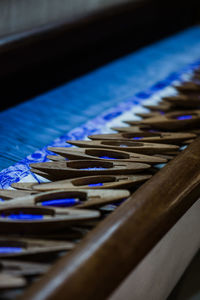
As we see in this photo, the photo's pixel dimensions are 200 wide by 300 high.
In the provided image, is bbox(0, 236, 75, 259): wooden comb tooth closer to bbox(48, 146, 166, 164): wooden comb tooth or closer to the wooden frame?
bbox(48, 146, 166, 164): wooden comb tooth

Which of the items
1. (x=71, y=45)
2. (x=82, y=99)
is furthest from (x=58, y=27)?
(x=82, y=99)

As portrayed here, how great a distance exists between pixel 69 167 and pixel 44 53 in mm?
897

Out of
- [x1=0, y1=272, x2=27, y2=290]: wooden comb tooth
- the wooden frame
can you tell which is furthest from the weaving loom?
the wooden frame

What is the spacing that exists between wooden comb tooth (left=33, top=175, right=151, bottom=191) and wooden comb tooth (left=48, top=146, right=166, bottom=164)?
69 mm

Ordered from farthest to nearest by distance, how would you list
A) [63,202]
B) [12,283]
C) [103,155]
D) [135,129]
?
[135,129] → [103,155] → [63,202] → [12,283]

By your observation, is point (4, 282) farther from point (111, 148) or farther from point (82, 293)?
point (111, 148)

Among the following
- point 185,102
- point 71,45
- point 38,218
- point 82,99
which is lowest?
point 38,218

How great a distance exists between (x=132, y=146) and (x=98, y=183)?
0.21 meters

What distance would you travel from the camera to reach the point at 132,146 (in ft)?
3.78

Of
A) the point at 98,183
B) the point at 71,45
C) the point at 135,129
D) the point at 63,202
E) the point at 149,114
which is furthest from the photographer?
the point at 71,45

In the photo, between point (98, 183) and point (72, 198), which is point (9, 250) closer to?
point (72, 198)

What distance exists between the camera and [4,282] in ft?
2.12

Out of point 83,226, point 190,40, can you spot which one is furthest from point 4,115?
point 190,40

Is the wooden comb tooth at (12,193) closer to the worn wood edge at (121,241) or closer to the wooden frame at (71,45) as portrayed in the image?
the worn wood edge at (121,241)
